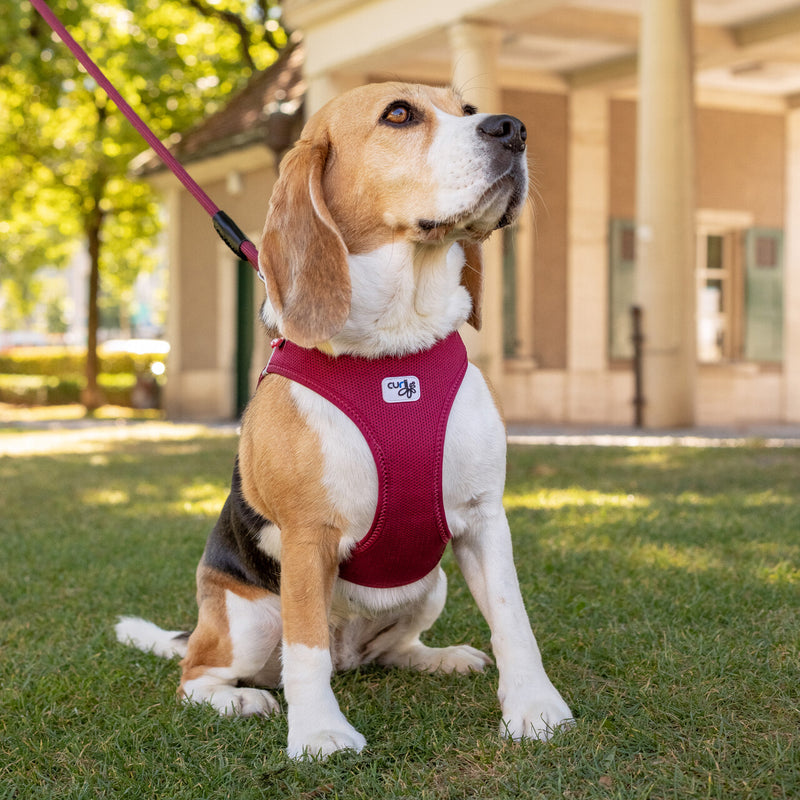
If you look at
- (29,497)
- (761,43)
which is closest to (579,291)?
(761,43)

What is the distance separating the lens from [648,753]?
271 cm

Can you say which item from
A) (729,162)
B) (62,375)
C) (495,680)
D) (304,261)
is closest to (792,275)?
(729,162)

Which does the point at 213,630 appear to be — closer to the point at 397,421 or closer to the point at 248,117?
the point at 397,421

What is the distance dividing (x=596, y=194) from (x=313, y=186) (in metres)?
13.9

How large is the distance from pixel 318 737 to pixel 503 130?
159cm

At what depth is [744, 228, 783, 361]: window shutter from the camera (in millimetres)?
16812

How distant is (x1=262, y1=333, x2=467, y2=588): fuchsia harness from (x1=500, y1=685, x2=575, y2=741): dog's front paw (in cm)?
48

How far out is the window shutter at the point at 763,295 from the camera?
16812mm

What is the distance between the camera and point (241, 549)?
3.26m

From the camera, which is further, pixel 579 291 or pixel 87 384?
pixel 87 384

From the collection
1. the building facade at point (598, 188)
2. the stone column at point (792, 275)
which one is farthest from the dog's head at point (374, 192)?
the stone column at point (792, 275)

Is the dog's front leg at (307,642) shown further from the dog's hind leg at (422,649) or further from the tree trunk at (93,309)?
the tree trunk at (93,309)

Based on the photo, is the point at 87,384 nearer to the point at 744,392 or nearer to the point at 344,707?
the point at 744,392

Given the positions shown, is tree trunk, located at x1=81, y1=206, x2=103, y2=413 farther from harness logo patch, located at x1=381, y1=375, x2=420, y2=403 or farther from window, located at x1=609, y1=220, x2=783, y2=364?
harness logo patch, located at x1=381, y1=375, x2=420, y2=403
